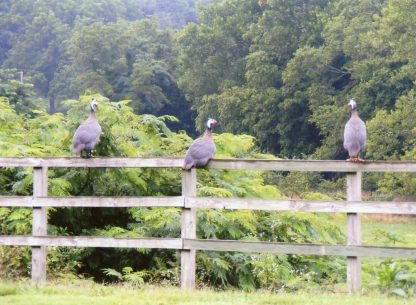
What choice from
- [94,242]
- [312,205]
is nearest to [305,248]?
[312,205]

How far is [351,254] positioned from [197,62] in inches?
2297

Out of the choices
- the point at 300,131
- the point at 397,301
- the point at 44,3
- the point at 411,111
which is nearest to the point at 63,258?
the point at 397,301

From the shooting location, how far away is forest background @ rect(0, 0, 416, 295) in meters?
11.1

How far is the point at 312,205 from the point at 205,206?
109 cm

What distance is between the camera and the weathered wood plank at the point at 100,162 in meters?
9.31

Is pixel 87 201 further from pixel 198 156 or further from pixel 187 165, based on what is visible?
pixel 198 156

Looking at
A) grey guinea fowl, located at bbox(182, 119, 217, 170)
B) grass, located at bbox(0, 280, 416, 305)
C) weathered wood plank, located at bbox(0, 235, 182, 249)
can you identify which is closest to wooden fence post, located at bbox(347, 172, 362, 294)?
grass, located at bbox(0, 280, 416, 305)

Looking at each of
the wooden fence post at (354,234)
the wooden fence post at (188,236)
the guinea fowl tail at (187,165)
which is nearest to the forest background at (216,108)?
the wooden fence post at (354,234)

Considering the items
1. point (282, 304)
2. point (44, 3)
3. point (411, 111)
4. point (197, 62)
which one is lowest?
point (282, 304)

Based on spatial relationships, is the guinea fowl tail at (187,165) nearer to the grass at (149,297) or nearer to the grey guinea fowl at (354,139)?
the grass at (149,297)

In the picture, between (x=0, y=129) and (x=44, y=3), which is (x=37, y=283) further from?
(x=44, y=3)

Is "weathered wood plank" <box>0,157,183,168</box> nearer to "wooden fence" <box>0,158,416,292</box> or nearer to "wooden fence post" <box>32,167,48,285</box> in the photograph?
"wooden fence" <box>0,158,416,292</box>

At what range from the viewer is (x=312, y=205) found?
8883mm

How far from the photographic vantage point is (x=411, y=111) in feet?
137
